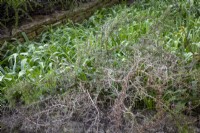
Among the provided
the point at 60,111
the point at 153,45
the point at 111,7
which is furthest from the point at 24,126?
the point at 111,7

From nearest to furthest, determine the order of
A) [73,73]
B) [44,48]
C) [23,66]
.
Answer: [73,73] < [23,66] < [44,48]

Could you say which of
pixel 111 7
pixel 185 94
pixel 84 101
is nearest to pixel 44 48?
pixel 84 101

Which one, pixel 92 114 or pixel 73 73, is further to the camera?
pixel 73 73

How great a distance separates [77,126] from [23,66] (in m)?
0.97

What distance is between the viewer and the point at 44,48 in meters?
3.30

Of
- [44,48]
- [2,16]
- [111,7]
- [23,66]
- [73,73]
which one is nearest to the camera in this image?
[73,73]

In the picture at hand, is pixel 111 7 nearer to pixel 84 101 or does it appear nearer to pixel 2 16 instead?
pixel 2 16

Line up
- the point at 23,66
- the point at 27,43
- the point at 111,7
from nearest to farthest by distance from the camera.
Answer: the point at 23,66, the point at 27,43, the point at 111,7

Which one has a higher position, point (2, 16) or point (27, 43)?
point (2, 16)

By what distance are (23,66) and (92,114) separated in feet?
3.34

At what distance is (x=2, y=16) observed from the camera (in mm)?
3973

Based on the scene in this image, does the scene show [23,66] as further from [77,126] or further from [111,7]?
[111,7]

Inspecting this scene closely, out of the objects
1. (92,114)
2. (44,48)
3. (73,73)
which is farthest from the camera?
(44,48)

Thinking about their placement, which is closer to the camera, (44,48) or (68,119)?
(68,119)
